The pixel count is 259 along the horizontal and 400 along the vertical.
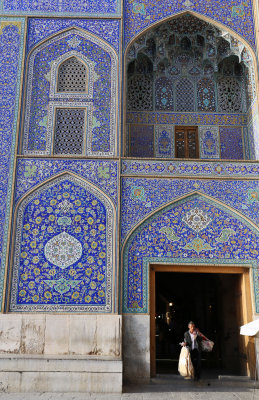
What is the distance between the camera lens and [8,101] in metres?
8.20

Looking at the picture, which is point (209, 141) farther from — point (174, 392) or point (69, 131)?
point (174, 392)

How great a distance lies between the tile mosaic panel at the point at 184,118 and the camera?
9.33m

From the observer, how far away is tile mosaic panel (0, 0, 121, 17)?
8.73 metres

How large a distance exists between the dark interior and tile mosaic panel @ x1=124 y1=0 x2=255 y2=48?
15.5 feet

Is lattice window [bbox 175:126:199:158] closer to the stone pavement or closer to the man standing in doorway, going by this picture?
the man standing in doorway

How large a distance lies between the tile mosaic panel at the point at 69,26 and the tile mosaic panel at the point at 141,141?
5.73 ft

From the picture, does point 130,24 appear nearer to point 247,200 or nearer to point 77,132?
point 77,132

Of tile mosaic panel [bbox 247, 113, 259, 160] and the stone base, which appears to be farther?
tile mosaic panel [bbox 247, 113, 259, 160]

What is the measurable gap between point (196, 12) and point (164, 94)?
1682mm

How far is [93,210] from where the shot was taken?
7.66 metres

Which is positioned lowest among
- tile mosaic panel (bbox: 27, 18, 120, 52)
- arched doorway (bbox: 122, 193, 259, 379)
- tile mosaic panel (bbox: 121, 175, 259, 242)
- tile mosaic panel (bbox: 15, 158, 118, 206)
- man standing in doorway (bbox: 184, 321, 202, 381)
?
man standing in doorway (bbox: 184, 321, 202, 381)

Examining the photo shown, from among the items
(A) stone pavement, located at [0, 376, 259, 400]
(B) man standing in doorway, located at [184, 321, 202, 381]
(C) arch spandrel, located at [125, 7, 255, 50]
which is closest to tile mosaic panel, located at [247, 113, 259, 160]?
(C) arch spandrel, located at [125, 7, 255, 50]

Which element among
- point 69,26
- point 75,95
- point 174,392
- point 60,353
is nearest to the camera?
point 174,392

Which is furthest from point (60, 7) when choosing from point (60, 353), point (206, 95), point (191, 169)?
point (60, 353)
